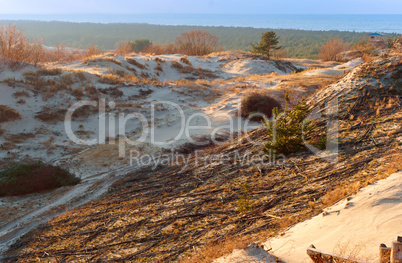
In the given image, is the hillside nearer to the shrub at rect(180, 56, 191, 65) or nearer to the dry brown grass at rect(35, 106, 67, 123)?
the dry brown grass at rect(35, 106, 67, 123)

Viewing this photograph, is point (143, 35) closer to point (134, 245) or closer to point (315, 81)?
point (315, 81)

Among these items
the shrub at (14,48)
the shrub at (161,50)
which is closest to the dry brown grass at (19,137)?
the shrub at (14,48)

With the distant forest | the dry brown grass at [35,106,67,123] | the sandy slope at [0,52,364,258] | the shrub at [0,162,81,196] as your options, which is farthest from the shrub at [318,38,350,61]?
the shrub at [0,162,81,196]

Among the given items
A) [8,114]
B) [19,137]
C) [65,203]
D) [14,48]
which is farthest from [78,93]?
[65,203]

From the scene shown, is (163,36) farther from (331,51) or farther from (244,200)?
(244,200)

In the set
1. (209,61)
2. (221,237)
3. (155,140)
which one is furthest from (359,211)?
(209,61)

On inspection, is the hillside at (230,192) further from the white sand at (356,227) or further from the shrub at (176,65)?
the shrub at (176,65)
